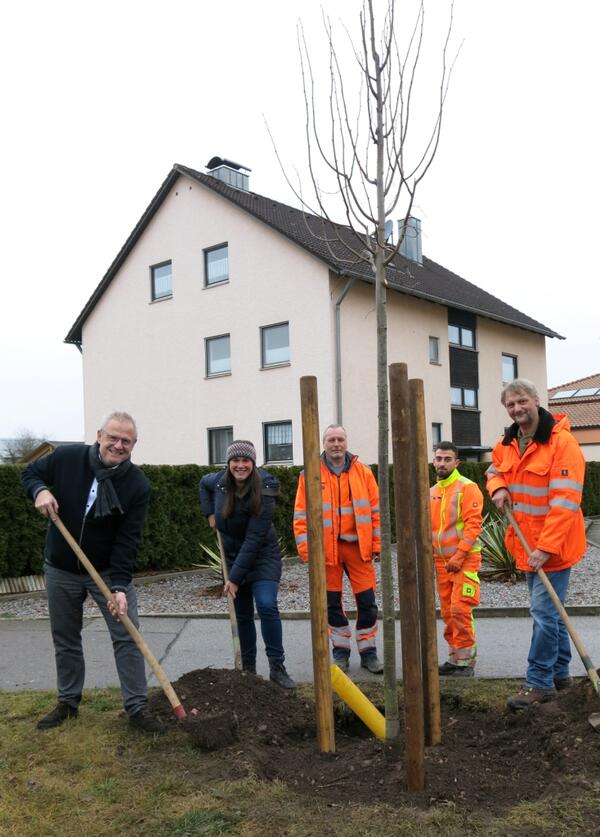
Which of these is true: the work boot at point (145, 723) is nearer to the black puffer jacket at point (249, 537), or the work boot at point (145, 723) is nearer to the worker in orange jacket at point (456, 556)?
the black puffer jacket at point (249, 537)

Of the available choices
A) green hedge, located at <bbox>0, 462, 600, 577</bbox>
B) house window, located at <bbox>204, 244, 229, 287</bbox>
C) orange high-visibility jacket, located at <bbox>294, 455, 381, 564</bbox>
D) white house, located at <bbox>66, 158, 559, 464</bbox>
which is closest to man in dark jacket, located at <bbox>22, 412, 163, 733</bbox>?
orange high-visibility jacket, located at <bbox>294, 455, 381, 564</bbox>

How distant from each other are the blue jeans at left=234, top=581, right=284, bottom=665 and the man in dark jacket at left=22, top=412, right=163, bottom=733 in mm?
1027

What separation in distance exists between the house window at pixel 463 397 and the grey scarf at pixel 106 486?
831 inches

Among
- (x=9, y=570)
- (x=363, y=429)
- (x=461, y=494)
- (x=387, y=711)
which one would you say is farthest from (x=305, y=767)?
(x=363, y=429)

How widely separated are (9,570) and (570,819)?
27.9ft

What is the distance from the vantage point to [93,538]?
465 centimetres

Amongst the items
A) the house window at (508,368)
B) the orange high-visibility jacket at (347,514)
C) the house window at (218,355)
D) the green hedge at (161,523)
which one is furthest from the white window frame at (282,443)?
the orange high-visibility jacket at (347,514)

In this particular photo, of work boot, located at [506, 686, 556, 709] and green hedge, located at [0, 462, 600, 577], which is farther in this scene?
green hedge, located at [0, 462, 600, 577]

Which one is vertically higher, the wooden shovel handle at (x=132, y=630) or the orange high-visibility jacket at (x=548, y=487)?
the orange high-visibility jacket at (x=548, y=487)

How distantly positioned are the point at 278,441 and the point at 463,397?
→ 726 centimetres

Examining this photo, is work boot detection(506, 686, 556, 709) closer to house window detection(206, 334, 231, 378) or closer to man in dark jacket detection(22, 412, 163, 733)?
man in dark jacket detection(22, 412, 163, 733)

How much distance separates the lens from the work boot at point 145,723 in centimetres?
442

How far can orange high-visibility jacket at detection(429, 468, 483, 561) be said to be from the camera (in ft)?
19.2

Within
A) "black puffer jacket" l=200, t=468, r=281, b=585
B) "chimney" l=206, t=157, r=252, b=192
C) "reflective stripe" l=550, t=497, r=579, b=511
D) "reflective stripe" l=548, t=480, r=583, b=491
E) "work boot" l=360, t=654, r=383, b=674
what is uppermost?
"chimney" l=206, t=157, r=252, b=192
